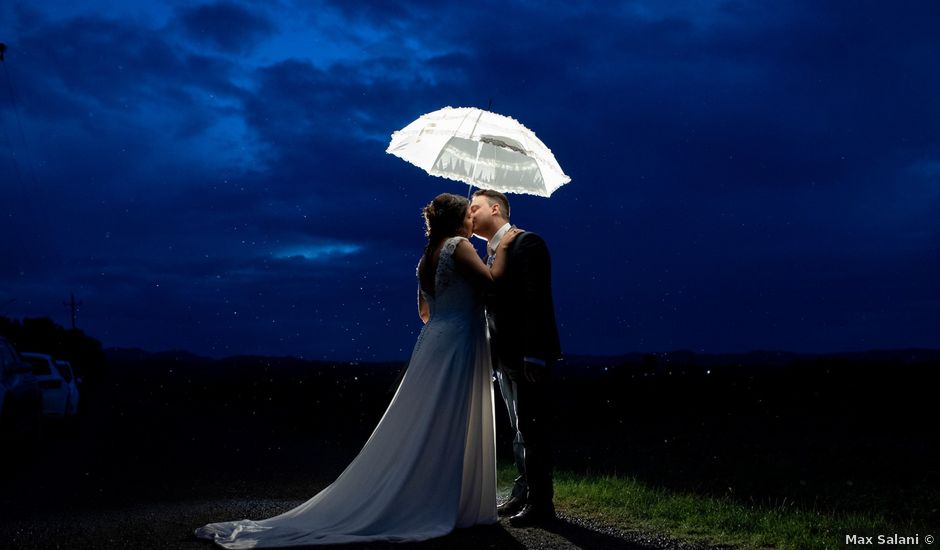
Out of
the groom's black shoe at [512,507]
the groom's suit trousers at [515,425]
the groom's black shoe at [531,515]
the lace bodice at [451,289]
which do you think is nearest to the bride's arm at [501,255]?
the lace bodice at [451,289]

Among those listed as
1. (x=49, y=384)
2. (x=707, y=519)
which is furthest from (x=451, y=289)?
(x=49, y=384)

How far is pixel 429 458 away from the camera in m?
5.92

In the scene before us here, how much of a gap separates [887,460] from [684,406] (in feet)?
45.7

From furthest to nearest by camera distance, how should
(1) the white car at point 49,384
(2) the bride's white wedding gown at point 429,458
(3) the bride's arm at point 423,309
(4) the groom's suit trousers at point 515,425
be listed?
(1) the white car at point 49,384 < (3) the bride's arm at point 423,309 < (4) the groom's suit trousers at point 515,425 < (2) the bride's white wedding gown at point 429,458

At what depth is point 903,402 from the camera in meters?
26.8

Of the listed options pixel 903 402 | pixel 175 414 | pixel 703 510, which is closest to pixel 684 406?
pixel 903 402

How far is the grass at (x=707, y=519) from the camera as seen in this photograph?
5.93m

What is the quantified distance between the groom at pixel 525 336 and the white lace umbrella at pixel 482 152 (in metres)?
0.53

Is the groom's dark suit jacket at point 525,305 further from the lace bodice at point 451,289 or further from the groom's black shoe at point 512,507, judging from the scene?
the groom's black shoe at point 512,507

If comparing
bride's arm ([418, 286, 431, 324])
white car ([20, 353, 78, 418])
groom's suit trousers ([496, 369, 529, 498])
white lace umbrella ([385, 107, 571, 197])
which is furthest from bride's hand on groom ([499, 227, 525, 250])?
white car ([20, 353, 78, 418])

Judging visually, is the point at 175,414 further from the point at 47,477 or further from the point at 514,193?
the point at 514,193

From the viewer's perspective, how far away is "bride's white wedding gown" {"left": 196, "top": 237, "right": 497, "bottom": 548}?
5.66 metres

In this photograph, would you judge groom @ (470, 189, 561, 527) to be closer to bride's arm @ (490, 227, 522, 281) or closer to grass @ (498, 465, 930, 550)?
bride's arm @ (490, 227, 522, 281)

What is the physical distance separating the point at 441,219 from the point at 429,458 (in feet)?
5.79
